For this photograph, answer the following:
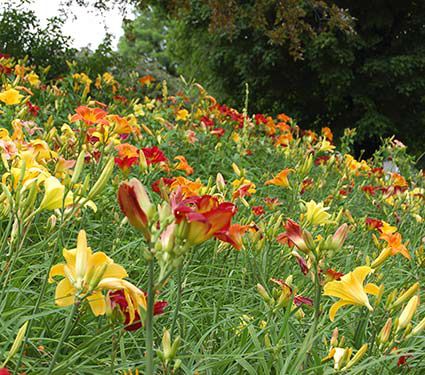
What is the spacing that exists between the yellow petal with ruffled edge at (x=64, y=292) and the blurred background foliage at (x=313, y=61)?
812 cm

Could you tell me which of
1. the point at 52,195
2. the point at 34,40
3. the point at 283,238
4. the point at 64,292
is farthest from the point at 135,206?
the point at 34,40

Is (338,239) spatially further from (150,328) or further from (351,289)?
(150,328)

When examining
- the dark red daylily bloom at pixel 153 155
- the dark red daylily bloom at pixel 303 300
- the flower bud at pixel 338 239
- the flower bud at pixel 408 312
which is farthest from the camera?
the dark red daylily bloom at pixel 153 155

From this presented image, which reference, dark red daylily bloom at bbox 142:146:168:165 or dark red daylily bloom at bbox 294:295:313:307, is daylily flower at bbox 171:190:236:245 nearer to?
dark red daylily bloom at bbox 294:295:313:307

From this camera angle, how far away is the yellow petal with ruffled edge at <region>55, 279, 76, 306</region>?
1.03 metres

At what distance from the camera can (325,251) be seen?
143cm

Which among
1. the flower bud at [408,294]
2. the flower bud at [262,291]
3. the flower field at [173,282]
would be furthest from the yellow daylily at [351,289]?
the flower bud at [262,291]

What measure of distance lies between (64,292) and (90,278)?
3.6 inches

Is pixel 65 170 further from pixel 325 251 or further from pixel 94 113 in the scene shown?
pixel 325 251

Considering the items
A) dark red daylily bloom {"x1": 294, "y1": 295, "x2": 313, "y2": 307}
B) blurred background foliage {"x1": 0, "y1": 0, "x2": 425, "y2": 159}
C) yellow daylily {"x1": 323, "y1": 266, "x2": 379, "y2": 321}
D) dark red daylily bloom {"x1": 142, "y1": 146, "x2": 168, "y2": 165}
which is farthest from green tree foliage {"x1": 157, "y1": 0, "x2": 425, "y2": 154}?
yellow daylily {"x1": 323, "y1": 266, "x2": 379, "y2": 321}

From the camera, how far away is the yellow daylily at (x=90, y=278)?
3.10ft

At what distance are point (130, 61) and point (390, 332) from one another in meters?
8.98

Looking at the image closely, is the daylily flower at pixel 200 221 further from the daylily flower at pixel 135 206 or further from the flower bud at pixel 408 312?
the flower bud at pixel 408 312

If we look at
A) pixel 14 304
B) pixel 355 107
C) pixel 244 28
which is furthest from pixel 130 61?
pixel 14 304
